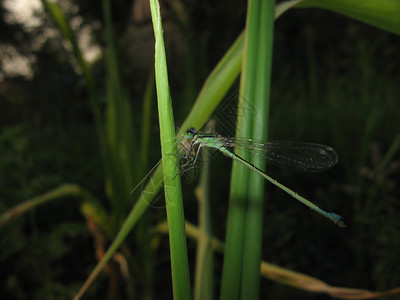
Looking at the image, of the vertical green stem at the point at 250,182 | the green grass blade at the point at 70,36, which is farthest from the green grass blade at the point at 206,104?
the green grass blade at the point at 70,36

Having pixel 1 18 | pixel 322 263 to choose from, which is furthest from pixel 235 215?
pixel 1 18

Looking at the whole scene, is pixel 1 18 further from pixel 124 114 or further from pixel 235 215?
pixel 235 215

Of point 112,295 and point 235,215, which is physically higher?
point 235,215

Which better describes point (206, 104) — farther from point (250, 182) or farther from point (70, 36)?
point (70, 36)

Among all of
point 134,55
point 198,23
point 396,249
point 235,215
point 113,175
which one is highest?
point 198,23

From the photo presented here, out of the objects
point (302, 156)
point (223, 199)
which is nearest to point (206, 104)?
point (302, 156)

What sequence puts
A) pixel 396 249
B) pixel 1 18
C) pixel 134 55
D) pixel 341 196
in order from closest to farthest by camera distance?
pixel 396 249
pixel 341 196
pixel 134 55
pixel 1 18

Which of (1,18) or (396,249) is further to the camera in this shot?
(1,18)

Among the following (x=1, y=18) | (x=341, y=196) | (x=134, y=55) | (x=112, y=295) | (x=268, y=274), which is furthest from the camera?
(x=1, y=18)
